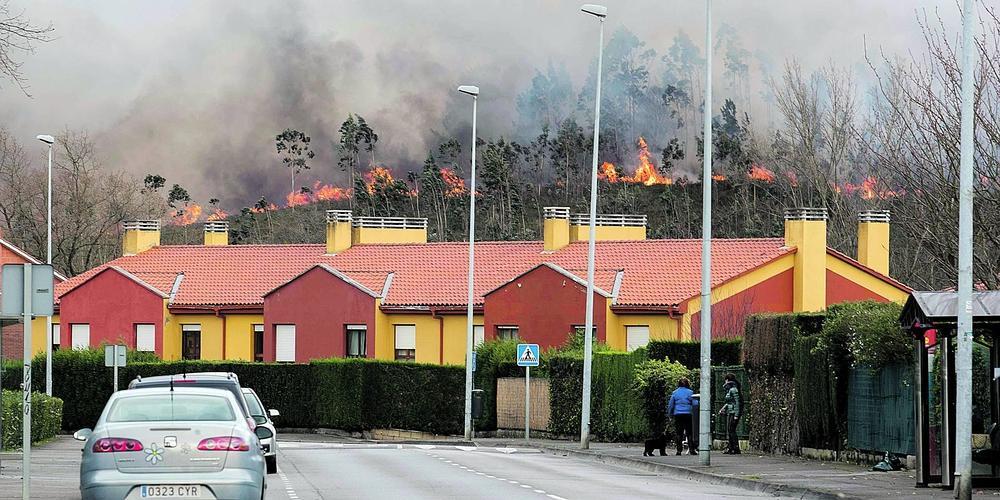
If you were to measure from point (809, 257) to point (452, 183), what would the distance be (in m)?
69.8

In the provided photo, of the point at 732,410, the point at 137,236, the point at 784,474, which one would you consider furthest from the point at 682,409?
Answer: the point at 137,236

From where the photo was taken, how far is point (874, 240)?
203ft

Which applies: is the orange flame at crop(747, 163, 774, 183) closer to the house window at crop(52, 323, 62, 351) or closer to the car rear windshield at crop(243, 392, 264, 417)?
the house window at crop(52, 323, 62, 351)

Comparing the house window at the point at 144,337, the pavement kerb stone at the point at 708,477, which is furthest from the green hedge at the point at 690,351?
the house window at the point at 144,337

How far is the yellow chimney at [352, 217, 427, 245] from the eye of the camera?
7212cm

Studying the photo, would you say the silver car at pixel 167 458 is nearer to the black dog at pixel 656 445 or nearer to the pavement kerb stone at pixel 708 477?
the pavement kerb stone at pixel 708 477

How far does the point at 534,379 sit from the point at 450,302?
11800mm

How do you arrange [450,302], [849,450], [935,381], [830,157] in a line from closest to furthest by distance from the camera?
[935,381] < [849,450] < [450,302] < [830,157]

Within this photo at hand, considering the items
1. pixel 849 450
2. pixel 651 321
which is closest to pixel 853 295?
pixel 651 321

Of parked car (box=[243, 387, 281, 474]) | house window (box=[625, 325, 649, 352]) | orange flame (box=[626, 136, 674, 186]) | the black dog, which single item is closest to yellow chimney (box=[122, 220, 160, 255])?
house window (box=[625, 325, 649, 352])

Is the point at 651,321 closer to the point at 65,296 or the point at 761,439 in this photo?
the point at 761,439

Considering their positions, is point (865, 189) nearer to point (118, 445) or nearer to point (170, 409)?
point (170, 409)

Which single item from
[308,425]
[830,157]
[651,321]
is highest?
[830,157]

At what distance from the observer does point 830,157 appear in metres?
81.5
